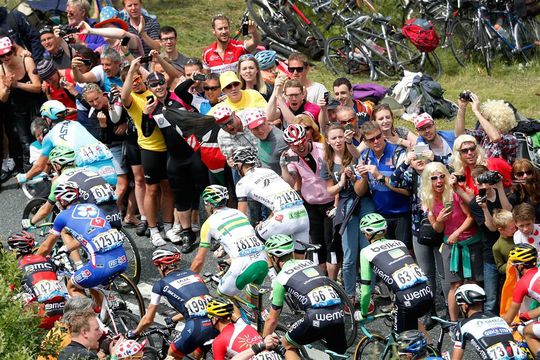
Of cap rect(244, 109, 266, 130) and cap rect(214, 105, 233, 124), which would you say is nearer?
Result: cap rect(244, 109, 266, 130)

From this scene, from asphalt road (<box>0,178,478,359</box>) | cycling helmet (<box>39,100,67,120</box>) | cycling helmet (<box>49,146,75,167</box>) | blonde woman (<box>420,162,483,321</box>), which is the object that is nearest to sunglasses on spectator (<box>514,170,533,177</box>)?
blonde woman (<box>420,162,483,321</box>)

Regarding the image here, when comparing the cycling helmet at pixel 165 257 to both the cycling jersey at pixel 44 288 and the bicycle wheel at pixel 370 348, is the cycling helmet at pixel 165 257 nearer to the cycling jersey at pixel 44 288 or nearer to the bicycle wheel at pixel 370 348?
the cycling jersey at pixel 44 288

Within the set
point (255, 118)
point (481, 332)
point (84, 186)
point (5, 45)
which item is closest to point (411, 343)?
point (481, 332)

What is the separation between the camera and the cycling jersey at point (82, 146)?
14883mm

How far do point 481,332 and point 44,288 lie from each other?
4.97m

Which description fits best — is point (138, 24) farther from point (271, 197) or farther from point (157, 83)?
point (271, 197)

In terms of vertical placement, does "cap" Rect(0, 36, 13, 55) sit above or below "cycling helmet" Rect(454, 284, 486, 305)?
below

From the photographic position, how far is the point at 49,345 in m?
9.34

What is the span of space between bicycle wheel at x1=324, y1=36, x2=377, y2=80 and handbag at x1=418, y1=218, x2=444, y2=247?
7.29 metres

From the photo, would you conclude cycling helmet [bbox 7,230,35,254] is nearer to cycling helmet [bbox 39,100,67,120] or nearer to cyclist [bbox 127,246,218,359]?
cyclist [bbox 127,246,218,359]

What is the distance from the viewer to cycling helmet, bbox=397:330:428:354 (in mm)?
10898

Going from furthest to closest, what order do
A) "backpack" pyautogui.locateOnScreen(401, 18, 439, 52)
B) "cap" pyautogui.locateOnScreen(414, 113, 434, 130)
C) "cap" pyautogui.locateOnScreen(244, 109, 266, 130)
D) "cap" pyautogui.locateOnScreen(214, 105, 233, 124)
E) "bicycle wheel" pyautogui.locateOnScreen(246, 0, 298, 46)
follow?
"bicycle wheel" pyautogui.locateOnScreen(246, 0, 298, 46) < "backpack" pyautogui.locateOnScreen(401, 18, 439, 52) < "cap" pyautogui.locateOnScreen(214, 105, 233, 124) < "cap" pyautogui.locateOnScreen(244, 109, 266, 130) < "cap" pyautogui.locateOnScreen(414, 113, 434, 130)

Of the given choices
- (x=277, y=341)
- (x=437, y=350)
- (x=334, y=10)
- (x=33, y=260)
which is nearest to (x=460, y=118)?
(x=437, y=350)

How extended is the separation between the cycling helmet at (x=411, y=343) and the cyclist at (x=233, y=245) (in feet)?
7.57
